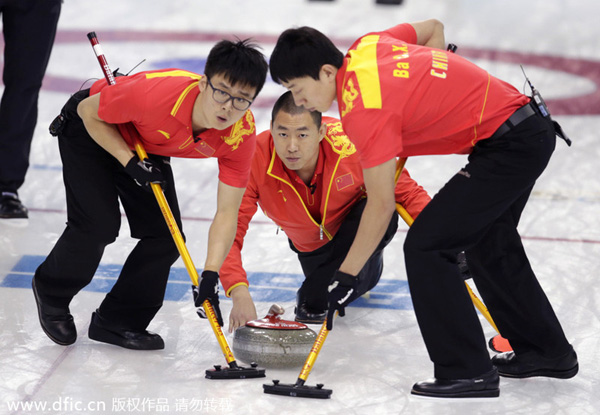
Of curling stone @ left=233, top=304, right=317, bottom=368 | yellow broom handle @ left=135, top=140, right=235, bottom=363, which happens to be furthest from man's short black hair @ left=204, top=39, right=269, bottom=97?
curling stone @ left=233, top=304, right=317, bottom=368

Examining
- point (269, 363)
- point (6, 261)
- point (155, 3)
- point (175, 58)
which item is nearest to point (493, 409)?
point (269, 363)

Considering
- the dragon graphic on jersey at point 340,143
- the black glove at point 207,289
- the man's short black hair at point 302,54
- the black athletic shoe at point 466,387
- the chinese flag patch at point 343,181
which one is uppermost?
the man's short black hair at point 302,54

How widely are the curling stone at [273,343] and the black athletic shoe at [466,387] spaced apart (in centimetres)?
50

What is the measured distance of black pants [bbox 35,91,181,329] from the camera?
3.76 metres

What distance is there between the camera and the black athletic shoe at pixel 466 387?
343 cm

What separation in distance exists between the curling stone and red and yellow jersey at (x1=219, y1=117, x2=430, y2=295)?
456 mm

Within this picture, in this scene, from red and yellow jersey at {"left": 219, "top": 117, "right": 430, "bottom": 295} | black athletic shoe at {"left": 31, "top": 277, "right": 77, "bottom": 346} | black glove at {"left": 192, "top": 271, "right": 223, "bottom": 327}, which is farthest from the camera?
red and yellow jersey at {"left": 219, "top": 117, "right": 430, "bottom": 295}

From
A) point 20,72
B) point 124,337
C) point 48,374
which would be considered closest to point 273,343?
point 124,337

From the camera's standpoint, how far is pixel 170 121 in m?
3.64

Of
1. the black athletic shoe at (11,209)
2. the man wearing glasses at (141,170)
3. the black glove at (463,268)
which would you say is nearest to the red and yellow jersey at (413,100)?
the man wearing glasses at (141,170)

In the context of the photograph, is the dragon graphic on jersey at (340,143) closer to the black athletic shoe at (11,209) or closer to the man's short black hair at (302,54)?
the man's short black hair at (302,54)

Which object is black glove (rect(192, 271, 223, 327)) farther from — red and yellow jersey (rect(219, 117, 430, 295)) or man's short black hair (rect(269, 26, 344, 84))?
man's short black hair (rect(269, 26, 344, 84))

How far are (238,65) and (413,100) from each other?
2.21ft

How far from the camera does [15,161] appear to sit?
17.7ft
